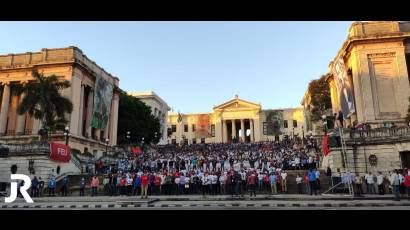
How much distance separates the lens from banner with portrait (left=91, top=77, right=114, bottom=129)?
43.0m

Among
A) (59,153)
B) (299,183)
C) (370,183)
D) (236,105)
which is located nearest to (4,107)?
(59,153)

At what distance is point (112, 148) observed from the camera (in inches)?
1836

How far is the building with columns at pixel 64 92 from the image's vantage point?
40750 mm

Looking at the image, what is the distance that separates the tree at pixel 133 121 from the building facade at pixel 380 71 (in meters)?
33.8

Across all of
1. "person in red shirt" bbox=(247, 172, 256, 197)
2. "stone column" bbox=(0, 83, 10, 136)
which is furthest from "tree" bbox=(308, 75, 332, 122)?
"stone column" bbox=(0, 83, 10, 136)

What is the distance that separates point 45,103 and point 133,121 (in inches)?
1069

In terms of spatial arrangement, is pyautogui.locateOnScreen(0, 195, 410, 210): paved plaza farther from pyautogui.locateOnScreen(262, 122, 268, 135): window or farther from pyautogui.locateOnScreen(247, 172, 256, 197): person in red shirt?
pyautogui.locateOnScreen(262, 122, 268, 135): window

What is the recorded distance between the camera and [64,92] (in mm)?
Result: 40812

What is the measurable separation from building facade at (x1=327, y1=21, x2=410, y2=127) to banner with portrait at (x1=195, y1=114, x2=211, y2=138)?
175ft

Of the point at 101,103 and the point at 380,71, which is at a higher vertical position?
the point at 380,71

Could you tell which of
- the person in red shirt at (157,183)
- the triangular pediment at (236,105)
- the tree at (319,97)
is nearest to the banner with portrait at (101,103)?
the person in red shirt at (157,183)

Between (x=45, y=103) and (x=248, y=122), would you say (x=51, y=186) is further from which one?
(x=248, y=122)

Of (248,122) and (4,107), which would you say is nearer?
(4,107)
